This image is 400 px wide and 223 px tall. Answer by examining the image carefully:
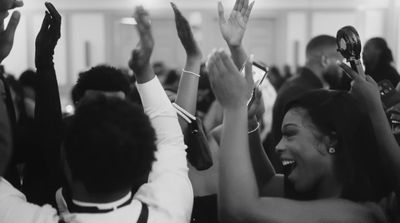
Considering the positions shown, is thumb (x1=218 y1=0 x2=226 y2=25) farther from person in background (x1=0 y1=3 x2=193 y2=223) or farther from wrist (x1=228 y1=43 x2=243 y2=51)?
person in background (x1=0 y1=3 x2=193 y2=223)

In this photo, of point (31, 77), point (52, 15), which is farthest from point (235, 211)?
point (31, 77)

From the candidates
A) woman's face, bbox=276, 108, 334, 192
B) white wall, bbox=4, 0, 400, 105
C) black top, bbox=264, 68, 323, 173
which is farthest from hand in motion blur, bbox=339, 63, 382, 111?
white wall, bbox=4, 0, 400, 105

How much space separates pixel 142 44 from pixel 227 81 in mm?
A: 243

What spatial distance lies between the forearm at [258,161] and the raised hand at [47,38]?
0.63 m

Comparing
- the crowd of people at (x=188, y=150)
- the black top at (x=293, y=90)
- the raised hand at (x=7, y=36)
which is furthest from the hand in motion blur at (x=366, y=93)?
the black top at (x=293, y=90)

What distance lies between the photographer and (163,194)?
3.78 feet

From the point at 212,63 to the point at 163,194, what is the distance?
11.9 inches

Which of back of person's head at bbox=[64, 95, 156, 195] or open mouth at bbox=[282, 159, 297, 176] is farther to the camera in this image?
open mouth at bbox=[282, 159, 297, 176]

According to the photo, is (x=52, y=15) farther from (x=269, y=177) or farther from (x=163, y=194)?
(x=269, y=177)

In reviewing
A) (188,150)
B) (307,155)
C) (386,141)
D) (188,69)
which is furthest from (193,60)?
(386,141)

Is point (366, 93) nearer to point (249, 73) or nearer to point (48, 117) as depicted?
point (249, 73)

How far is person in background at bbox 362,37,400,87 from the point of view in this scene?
111 inches

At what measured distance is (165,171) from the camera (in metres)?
1.20

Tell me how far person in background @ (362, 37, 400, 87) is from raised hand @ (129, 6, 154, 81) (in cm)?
179
